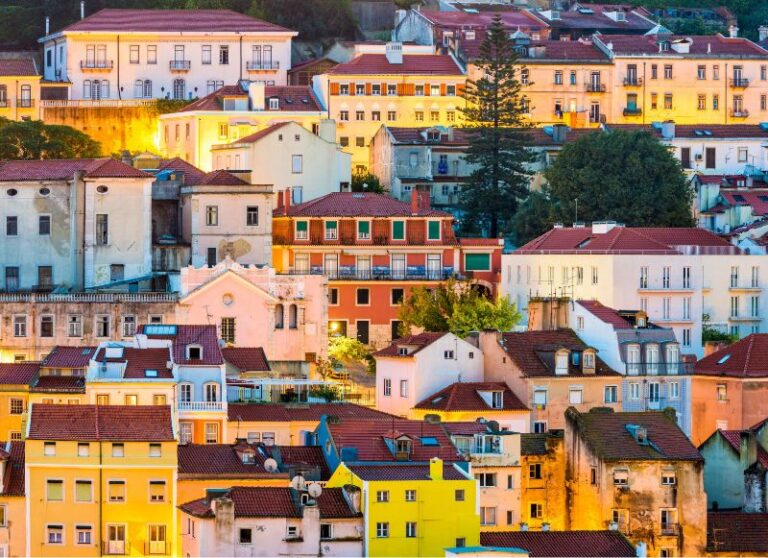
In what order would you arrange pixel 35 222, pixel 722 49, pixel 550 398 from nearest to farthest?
pixel 550 398 → pixel 35 222 → pixel 722 49

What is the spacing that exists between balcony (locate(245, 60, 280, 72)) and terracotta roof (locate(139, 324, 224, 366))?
42.1 m

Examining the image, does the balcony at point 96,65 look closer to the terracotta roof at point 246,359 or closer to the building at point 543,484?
the terracotta roof at point 246,359

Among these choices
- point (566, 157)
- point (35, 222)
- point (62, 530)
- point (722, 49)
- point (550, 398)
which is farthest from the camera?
point (722, 49)

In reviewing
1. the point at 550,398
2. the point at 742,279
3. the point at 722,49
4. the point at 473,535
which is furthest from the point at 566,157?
the point at 473,535

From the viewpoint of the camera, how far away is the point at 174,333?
89.6 meters

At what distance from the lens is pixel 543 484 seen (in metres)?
81.1

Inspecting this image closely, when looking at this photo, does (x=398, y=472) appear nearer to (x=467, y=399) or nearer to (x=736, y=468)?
(x=467, y=399)

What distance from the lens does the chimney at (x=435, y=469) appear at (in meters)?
74.2

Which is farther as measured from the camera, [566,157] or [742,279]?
[566,157]

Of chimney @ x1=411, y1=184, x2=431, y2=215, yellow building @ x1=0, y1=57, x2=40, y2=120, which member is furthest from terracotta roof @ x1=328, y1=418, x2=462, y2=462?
yellow building @ x1=0, y1=57, x2=40, y2=120

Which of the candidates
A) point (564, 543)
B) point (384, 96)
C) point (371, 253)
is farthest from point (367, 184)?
point (564, 543)

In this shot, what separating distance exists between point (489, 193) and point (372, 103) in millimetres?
9652

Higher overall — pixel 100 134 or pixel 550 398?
pixel 100 134

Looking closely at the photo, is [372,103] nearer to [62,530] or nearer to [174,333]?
[174,333]
